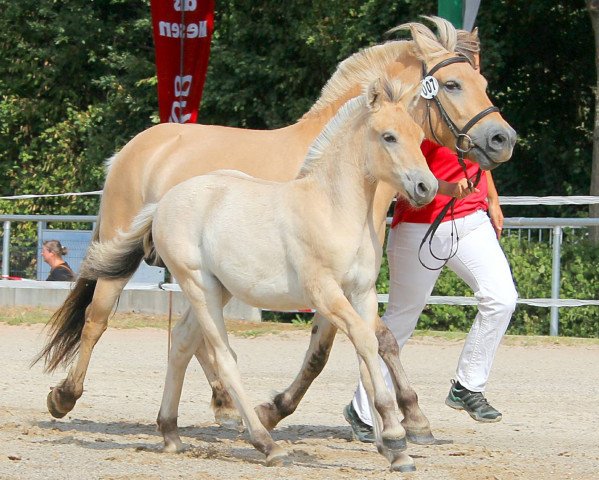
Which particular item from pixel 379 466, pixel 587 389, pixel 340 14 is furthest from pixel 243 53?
pixel 379 466

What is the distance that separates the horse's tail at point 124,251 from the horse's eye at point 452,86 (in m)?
1.63

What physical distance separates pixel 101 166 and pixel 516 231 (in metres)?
10.1

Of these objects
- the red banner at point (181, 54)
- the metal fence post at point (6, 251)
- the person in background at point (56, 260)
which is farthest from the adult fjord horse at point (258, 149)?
the metal fence post at point (6, 251)

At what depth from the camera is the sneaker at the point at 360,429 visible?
651 centimetres

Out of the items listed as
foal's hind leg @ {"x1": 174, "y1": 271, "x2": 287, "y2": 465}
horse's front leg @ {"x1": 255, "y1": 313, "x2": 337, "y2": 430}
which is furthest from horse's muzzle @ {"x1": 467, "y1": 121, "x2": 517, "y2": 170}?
foal's hind leg @ {"x1": 174, "y1": 271, "x2": 287, "y2": 465}

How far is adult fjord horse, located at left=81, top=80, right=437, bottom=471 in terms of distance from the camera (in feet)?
17.7

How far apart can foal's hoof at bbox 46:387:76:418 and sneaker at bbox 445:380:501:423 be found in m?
2.17

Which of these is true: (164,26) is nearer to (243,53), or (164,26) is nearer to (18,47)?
(243,53)

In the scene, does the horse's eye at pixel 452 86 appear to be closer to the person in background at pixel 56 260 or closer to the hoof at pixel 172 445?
the hoof at pixel 172 445

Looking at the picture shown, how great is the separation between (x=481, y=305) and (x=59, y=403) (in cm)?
247

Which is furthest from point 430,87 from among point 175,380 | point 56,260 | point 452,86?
point 56,260

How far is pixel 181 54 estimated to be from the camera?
1158cm

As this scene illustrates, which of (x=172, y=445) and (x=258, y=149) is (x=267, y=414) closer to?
(x=172, y=445)

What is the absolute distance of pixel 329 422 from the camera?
24.1 feet
